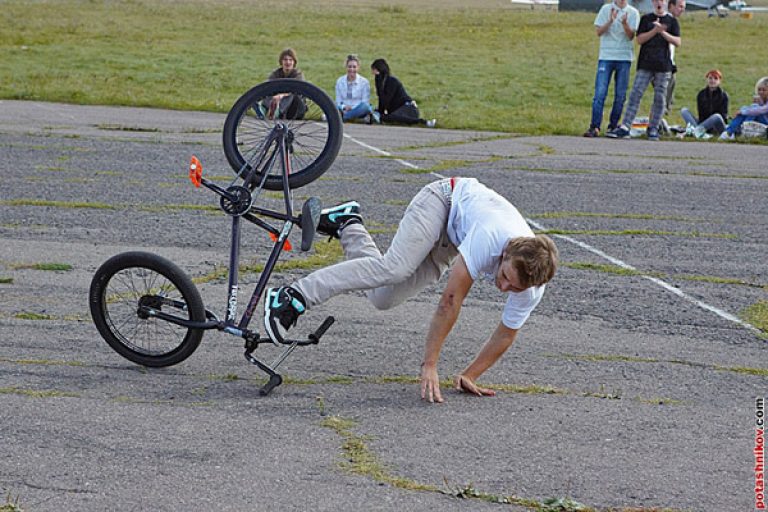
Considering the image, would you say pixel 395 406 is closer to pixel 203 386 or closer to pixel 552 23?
pixel 203 386

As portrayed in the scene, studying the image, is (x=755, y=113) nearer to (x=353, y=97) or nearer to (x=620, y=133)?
(x=620, y=133)

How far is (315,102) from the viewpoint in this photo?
22.4ft

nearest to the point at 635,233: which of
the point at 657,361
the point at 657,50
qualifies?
the point at 657,361

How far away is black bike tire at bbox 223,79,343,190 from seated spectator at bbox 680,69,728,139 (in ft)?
44.1

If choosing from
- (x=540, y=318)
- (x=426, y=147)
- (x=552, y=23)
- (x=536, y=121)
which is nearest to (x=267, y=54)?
(x=536, y=121)

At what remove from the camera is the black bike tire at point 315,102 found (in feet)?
22.3

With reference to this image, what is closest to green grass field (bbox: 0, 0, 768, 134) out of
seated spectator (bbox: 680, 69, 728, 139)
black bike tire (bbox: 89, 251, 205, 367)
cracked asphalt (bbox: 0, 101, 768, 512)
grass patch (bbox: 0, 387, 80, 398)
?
seated spectator (bbox: 680, 69, 728, 139)

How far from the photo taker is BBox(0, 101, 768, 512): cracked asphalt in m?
5.02

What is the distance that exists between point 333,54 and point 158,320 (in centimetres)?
2973

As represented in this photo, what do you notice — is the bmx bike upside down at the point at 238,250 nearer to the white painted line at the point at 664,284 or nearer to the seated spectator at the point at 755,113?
the white painted line at the point at 664,284

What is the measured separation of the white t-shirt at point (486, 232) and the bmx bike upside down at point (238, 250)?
84 centimetres

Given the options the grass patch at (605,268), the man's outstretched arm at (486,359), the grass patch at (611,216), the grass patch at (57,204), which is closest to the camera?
the man's outstretched arm at (486,359)

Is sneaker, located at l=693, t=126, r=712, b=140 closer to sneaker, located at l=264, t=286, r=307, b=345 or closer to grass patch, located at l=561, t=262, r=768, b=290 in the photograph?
grass patch, located at l=561, t=262, r=768, b=290

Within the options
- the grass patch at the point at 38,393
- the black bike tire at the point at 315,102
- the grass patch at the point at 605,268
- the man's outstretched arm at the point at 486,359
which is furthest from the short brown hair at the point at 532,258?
the grass patch at the point at 605,268
